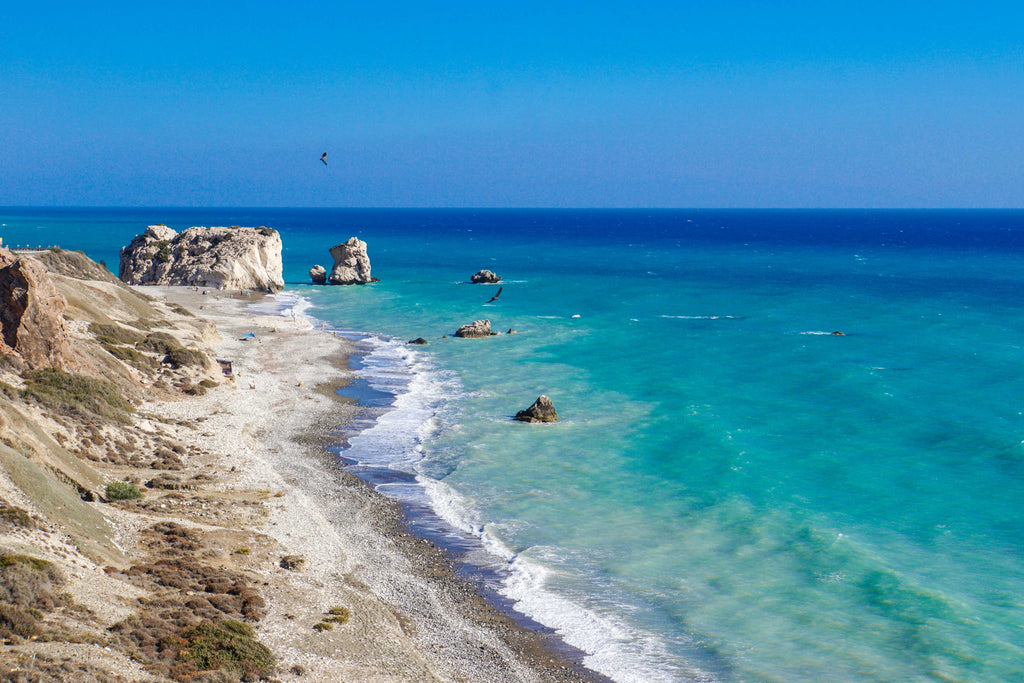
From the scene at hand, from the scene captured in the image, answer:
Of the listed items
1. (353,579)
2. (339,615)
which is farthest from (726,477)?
(339,615)

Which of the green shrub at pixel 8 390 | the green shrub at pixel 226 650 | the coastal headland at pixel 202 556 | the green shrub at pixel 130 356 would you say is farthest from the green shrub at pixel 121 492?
the green shrub at pixel 130 356

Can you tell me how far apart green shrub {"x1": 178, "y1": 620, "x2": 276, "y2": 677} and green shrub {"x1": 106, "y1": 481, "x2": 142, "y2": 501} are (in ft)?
27.1

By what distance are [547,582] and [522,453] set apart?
11934 mm

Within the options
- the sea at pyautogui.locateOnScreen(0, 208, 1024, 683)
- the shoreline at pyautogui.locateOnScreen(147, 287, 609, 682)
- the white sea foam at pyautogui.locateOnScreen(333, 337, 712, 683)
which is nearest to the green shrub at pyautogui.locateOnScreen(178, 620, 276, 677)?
the shoreline at pyautogui.locateOnScreen(147, 287, 609, 682)

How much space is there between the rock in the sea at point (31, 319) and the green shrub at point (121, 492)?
9.51m

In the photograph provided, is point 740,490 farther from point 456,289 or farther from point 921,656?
point 456,289

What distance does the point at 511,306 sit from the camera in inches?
3317

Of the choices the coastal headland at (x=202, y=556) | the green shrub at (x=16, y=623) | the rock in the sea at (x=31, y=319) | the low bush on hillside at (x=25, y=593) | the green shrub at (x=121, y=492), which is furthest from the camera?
the rock in the sea at (x=31, y=319)

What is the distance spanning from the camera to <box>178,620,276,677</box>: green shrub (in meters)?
16.0

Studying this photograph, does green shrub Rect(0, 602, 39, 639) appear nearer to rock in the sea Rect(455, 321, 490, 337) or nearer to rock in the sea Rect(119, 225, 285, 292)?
rock in the sea Rect(455, 321, 490, 337)

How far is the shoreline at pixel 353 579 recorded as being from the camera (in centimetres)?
1806

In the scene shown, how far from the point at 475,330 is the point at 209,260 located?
38.4 metres

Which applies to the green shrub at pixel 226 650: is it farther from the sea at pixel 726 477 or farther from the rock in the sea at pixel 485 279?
the rock in the sea at pixel 485 279

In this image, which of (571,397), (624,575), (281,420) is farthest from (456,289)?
(624,575)
